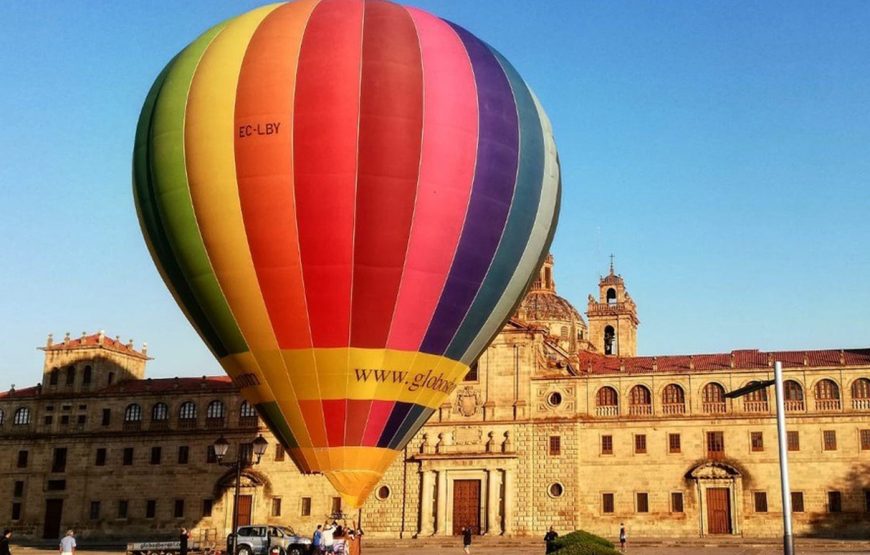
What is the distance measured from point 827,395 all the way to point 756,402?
11.1 ft

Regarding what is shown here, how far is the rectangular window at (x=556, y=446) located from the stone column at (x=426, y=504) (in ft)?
22.1

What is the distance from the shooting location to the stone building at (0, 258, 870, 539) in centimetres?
5088

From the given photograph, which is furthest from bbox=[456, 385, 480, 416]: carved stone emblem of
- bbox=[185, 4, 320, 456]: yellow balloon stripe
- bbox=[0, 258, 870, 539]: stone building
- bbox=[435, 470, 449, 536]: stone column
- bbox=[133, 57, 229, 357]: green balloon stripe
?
bbox=[185, 4, 320, 456]: yellow balloon stripe

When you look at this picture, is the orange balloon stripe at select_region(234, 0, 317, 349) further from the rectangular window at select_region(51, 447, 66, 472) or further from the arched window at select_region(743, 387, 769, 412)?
the rectangular window at select_region(51, 447, 66, 472)

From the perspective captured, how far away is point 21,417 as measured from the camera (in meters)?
66.5

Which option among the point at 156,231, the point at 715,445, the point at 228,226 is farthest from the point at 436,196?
the point at 715,445

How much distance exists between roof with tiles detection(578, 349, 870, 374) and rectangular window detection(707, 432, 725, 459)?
331 cm

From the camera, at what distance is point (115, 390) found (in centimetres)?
6494

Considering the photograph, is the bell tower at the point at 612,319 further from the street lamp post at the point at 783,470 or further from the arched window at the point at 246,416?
the street lamp post at the point at 783,470

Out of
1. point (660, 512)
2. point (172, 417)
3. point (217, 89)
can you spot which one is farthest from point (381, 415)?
point (172, 417)

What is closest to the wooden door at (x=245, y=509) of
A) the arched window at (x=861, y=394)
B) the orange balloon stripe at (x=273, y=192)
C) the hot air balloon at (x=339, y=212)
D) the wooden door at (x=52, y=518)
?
the wooden door at (x=52, y=518)

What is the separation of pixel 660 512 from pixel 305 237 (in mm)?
33348

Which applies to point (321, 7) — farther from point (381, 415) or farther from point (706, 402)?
point (706, 402)

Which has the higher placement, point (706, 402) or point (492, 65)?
point (492, 65)
